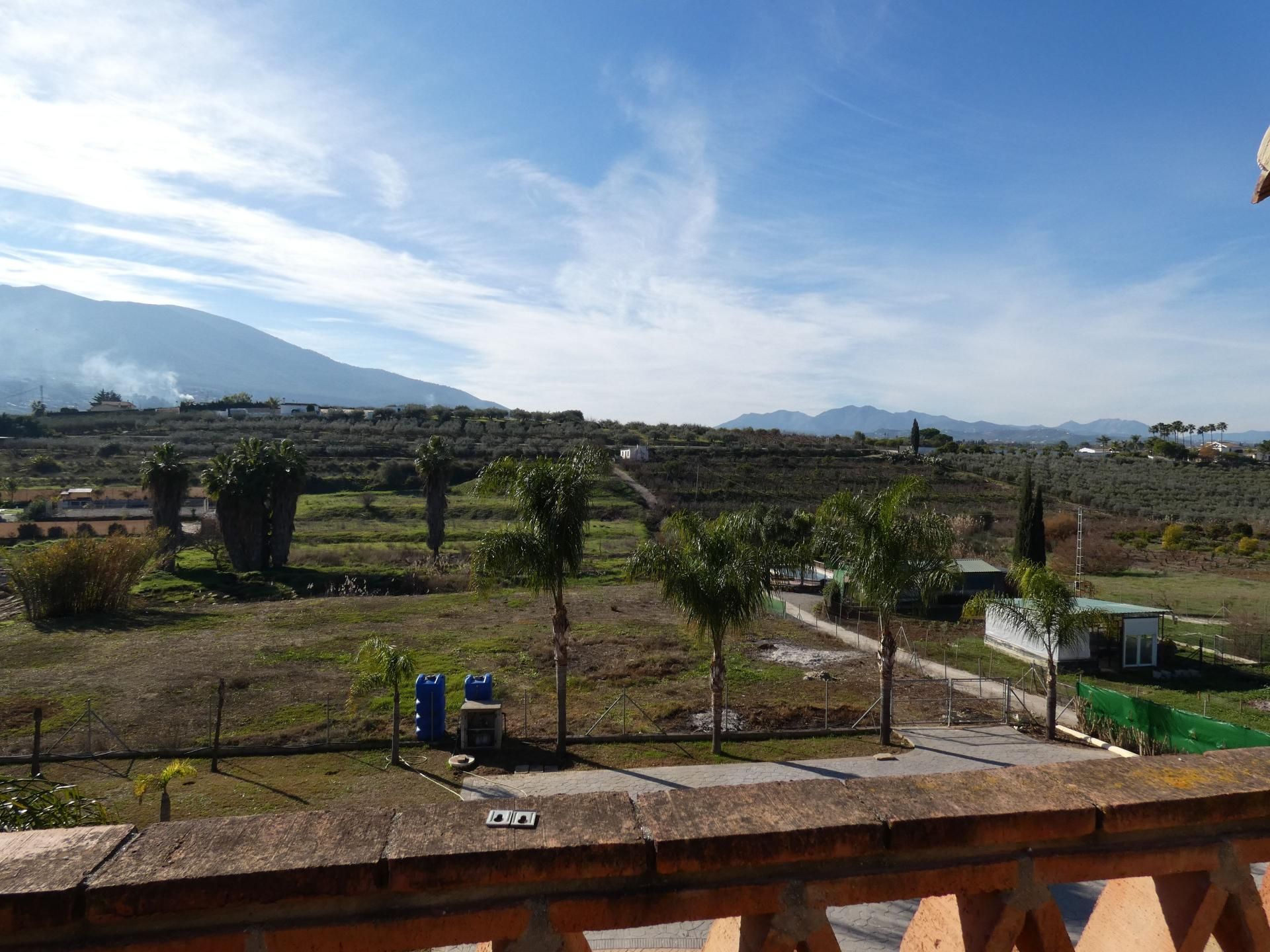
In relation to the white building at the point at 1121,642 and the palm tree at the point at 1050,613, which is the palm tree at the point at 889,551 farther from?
the white building at the point at 1121,642

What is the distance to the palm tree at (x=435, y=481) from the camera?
1486 inches

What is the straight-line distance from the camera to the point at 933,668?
71.6 feet

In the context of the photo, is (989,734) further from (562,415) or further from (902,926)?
(562,415)

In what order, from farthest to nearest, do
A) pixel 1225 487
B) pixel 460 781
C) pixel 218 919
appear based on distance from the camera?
pixel 1225 487 → pixel 460 781 → pixel 218 919

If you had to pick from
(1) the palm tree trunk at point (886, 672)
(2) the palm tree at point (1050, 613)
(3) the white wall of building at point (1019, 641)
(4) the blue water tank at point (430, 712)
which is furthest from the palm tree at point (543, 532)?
(3) the white wall of building at point (1019, 641)

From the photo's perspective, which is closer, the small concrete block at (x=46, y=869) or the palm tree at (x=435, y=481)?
the small concrete block at (x=46, y=869)

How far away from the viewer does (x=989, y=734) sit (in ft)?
52.6

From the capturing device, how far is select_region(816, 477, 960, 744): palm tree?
14.7 meters

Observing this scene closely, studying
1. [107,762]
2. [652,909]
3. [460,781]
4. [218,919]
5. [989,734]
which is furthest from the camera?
[989,734]

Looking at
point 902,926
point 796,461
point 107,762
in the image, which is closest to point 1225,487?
point 796,461

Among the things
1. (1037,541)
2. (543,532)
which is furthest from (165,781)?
(1037,541)

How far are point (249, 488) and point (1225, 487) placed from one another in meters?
75.9

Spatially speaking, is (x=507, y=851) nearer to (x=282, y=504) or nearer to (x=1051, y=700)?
(x=1051, y=700)

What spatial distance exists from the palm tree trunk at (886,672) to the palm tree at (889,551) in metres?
0.01
